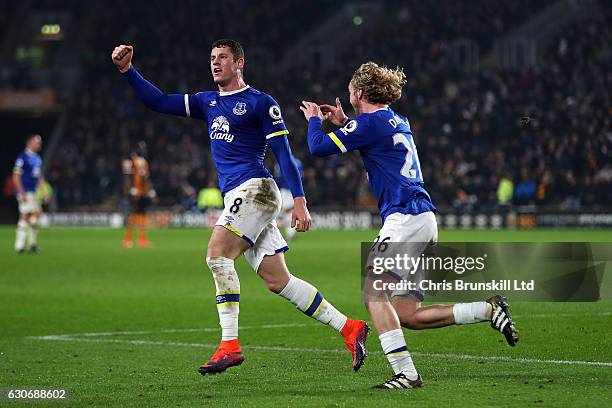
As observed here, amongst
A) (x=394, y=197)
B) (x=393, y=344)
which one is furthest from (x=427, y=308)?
(x=394, y=197)

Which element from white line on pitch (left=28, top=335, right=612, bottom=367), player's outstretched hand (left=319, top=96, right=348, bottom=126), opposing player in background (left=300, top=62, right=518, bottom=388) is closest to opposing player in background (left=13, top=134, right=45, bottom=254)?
white line on pitch (left=28, top=335, right=612, bottom=367)

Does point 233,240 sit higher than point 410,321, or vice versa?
point 233,240

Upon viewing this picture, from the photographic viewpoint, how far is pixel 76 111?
155 ft

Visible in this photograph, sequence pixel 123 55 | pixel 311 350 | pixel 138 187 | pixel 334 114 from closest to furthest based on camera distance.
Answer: pixel 334 114, pixel 123 55, pixel 311 350, pixel 138 187

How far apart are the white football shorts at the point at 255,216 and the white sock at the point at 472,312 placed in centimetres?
171

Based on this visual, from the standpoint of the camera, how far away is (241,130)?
908 centimetres

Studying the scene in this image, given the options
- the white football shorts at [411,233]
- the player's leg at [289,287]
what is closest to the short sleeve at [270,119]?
the player's leg at [289,287]

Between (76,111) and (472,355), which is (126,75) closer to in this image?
(472,355)

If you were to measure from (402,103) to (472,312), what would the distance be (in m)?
32.6

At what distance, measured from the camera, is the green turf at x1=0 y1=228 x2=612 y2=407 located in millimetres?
7562

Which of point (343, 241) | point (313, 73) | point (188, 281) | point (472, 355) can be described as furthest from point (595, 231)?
point (472, 355)

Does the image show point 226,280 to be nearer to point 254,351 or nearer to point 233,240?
point 233,240

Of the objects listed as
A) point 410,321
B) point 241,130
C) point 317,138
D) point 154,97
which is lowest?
point 410,321

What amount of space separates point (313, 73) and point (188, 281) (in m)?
27.2
